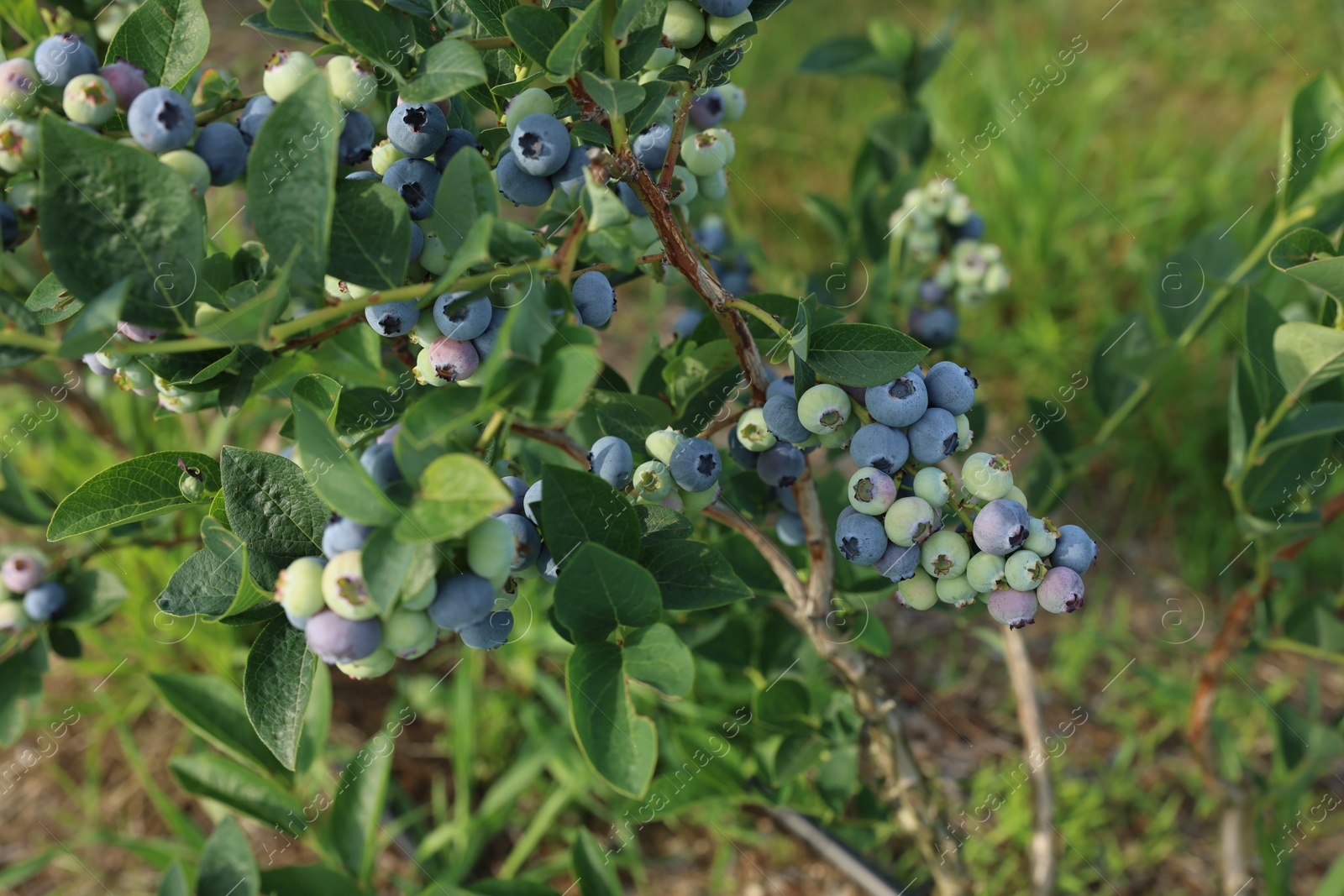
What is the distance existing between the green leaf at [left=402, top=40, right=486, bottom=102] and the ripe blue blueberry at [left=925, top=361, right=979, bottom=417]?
466mm

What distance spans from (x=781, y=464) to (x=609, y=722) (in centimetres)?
33

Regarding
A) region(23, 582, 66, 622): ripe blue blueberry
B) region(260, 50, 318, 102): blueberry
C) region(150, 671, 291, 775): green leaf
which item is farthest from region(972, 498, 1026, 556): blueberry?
region(23, 582, 66, 622): ripe blue blueberry

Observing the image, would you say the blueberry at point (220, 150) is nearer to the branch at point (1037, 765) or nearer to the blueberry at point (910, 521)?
the blueberry at point (910, 521)

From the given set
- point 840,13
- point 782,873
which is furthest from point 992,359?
point 840,13

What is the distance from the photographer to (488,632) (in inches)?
30.7

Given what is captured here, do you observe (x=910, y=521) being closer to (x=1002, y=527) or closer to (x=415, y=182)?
(x=1002, y=527)

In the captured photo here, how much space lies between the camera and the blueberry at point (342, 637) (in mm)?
646

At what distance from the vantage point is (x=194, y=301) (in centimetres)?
70

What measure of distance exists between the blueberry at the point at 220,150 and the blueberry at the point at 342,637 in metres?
0.37

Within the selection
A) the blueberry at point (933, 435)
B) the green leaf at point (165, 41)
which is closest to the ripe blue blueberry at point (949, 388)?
the blueberry at point (933, 435)

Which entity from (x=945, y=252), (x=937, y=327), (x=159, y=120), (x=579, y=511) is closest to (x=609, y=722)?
(x=579, y=511)

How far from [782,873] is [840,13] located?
4.29m

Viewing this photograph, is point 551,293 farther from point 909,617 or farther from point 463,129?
point 909,617

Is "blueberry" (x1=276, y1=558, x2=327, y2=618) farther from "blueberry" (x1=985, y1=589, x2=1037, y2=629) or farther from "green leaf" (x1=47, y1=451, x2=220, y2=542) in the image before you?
"blueberry" (x1=985, y1=589, x2=1037, y2=629)
